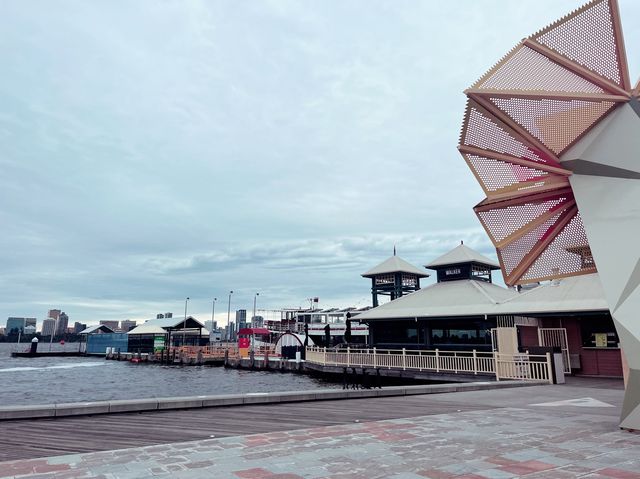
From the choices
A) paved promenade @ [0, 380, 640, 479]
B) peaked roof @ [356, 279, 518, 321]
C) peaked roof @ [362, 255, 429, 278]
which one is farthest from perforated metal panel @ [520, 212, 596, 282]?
peaked roof @ [362, 255, 429, 278]

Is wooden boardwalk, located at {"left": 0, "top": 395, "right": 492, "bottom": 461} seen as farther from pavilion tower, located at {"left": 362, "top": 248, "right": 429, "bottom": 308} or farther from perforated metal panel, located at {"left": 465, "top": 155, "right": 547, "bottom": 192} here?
pavilion tower, located at {"left": 362, "top": 248, "right": 429, "bottom": 308}

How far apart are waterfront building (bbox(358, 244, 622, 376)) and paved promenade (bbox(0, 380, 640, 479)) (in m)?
14.3

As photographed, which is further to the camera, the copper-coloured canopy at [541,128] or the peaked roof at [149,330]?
the peaked roof at [149,330]

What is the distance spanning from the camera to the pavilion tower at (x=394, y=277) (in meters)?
45.0

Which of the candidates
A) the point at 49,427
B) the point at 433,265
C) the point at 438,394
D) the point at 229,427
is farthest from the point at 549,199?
the point at 433,265

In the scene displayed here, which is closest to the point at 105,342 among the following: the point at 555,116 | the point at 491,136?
the point at 491,136

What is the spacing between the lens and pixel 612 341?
74.1 feet

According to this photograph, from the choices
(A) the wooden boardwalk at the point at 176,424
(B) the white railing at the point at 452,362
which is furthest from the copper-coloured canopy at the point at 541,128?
(B) the white railing at the point at 452,362

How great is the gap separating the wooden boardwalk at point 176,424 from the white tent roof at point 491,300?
15.7 metres

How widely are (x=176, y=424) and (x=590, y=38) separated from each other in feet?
33.6

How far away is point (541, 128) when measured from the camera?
8.76 metres

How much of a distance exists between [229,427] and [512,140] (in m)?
8.11

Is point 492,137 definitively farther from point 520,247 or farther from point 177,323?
point 177,323

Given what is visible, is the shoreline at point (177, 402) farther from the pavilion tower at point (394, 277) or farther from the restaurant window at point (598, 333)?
the pavilion tower at point (394, 277)
